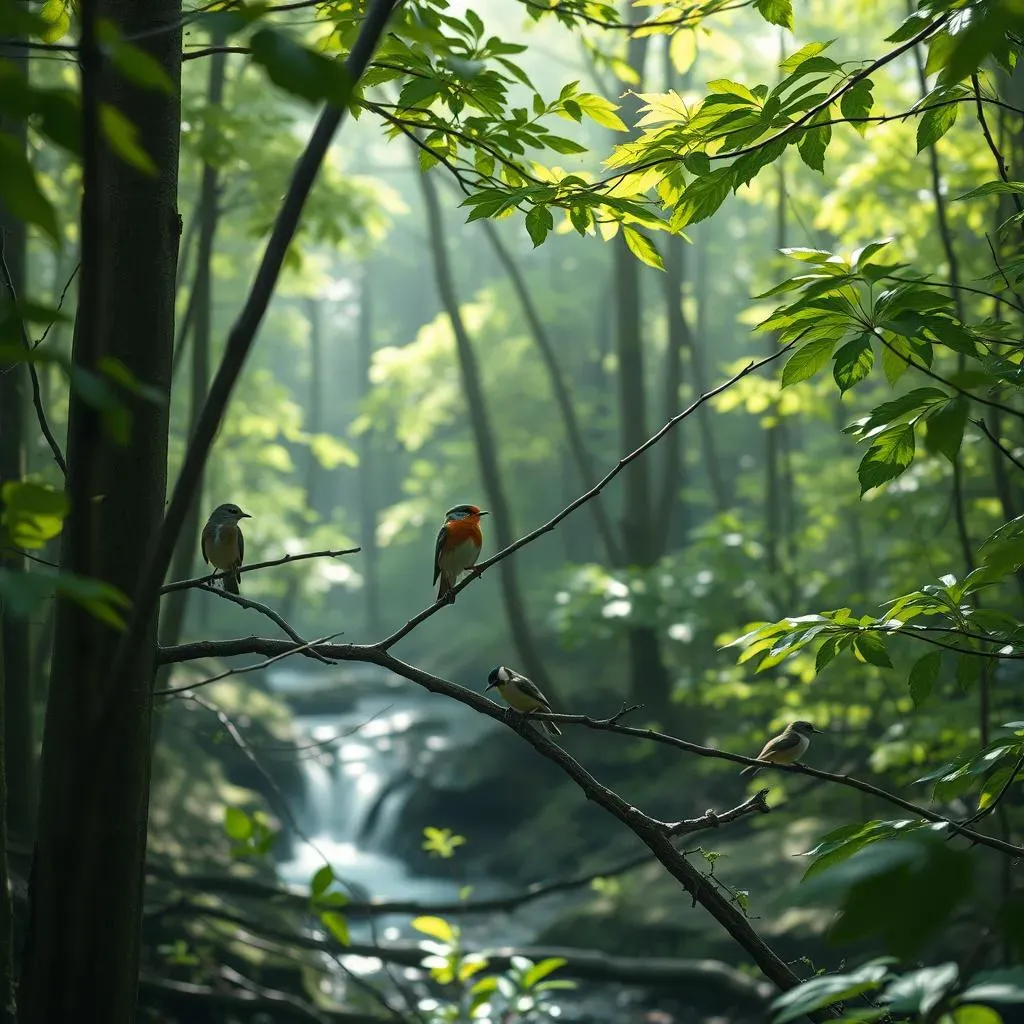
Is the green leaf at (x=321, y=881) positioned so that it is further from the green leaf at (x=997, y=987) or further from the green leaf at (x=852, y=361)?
the green leaf at (x=997, y=987)

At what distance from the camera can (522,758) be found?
1513 centimetres

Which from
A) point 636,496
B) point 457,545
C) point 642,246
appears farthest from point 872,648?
point 636,496

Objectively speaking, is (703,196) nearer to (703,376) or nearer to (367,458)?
(703,376)

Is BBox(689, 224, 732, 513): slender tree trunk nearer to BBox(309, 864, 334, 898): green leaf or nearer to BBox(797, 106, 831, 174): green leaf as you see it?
BBox(309, 864, 334, 898): green leaf

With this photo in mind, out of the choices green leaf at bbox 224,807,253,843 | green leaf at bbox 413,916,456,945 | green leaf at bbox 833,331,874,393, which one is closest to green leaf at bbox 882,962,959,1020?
green leaf at bbox 833,331,874,393

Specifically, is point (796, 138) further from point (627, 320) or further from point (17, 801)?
point (627, 320)

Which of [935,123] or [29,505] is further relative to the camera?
[935,123]

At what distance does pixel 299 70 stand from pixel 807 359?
4.66 feet

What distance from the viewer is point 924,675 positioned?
7.20ft

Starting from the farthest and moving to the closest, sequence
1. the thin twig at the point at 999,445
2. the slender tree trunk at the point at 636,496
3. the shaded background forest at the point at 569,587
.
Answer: the slender tree trunk at the point at 636,496, the shaded background forest at the point at 569,587, the thin twig at the point at 999,445

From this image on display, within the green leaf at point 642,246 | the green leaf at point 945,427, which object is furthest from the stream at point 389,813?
the green leaf at point 945,427

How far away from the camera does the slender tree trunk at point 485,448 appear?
1095cm

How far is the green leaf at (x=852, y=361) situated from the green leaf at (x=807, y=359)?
0.06 m

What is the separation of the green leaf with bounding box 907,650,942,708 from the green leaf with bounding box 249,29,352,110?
1.76 m
